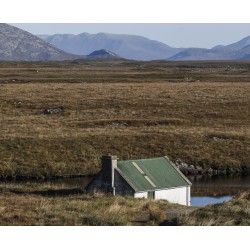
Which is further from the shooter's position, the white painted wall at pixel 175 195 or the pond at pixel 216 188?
the pond at pixel 216 188

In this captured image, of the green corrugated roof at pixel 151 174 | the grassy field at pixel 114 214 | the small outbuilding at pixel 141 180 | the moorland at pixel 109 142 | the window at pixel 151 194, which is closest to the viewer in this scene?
the grassy field at pixel 114 214

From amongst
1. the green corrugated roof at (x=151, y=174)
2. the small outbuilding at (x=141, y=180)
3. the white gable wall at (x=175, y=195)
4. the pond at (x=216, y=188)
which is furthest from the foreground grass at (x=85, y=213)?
the pond at (x=216, y=188)

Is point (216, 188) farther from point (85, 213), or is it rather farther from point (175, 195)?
point (85, 213)

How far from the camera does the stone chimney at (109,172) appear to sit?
1180 inches

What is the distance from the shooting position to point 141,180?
30781mm

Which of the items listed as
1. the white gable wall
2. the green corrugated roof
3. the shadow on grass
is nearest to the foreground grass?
the green corrugated roof

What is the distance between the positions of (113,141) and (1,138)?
9658 mm

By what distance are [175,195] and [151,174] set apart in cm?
173

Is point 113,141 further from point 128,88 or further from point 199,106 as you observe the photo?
point 128,88

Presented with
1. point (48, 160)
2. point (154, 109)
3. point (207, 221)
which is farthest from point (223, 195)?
point (154, 109)

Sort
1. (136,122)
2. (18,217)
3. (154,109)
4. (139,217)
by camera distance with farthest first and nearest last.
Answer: (154,109)
(136,122)
(139,217)
(18,217)

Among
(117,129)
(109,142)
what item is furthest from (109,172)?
(117,129)

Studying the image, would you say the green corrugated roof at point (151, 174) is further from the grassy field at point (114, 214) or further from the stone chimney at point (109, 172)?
the grassy field at point (114, 214)

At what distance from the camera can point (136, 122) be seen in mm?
63250
